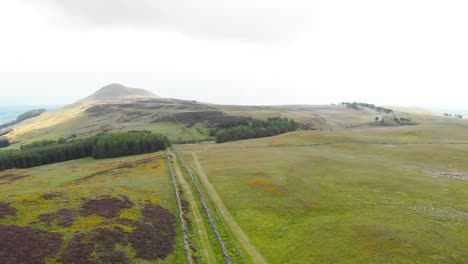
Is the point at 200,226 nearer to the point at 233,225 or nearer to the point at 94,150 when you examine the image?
the point at 233,225

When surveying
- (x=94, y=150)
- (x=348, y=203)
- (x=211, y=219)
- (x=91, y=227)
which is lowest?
(x=94, y=150)

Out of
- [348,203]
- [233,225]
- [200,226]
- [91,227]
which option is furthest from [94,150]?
[348,203]

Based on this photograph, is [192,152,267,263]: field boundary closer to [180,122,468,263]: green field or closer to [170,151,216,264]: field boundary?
[180,122,468,263]: green field

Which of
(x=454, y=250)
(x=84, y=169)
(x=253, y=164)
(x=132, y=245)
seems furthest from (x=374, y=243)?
(x=84, y=169)

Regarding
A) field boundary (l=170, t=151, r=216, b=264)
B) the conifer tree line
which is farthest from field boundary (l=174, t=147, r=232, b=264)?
the conifer tree line

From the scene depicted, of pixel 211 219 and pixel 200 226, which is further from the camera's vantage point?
pixel 211 219

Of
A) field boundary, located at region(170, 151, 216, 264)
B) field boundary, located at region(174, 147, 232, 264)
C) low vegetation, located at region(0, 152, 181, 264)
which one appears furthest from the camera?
field boundary, located at region(170, 151, 216, 264)

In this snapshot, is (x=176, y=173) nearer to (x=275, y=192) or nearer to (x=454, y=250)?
A: (x=275, y=192)

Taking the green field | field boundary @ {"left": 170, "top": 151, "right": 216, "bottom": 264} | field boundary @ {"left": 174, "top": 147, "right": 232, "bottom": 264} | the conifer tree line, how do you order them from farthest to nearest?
the conifer tree line
the green field
field boundary @ {"left": 170, "top": 151, "right": 216, "bottom": 264}
field boundary @ {"left": 174, "top": 147, "right": 232, "bottom": 264}

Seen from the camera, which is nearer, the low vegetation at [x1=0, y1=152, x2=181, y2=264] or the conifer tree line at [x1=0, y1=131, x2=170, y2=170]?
the low vegetation at [x1=0, y1=152, x2=181, y2=264]
